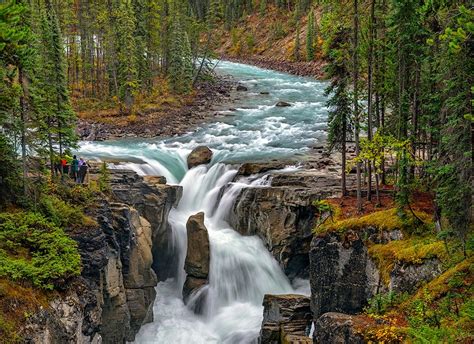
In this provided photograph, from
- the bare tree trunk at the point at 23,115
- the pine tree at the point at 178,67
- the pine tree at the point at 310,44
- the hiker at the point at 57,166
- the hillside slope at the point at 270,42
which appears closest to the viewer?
the bare tree trunk at the point at 23,115

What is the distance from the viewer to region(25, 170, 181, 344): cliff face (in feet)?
53.2

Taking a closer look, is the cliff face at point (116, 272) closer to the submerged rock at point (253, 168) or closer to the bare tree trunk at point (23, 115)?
the bare tree trunk at point (23, 115)

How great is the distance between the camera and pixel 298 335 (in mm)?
19766

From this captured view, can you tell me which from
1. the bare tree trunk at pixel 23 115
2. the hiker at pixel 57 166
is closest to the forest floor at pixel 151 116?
the hiker at pixel 57 166

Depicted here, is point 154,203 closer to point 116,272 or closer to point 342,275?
point 116,272

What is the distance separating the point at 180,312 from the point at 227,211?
7011 millimetres

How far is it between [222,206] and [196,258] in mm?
4763

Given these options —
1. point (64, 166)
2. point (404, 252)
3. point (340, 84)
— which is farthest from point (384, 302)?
point (64, 166)

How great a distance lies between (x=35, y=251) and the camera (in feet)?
56.4

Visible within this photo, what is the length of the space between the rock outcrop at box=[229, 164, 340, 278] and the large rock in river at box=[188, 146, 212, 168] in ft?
26.4

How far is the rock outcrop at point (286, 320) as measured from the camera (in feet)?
65.2

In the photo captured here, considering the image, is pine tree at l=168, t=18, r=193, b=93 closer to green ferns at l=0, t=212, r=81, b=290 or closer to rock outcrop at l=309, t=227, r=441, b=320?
rock outcrop at l=309, t=227, r=441, b=320

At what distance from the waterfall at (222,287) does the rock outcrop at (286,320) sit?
170 cm

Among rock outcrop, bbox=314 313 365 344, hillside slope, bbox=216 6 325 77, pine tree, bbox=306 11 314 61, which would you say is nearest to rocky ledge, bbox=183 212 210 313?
rock outcrop, bbox=314 313 365 344
